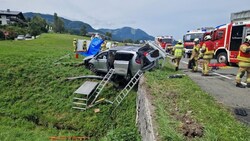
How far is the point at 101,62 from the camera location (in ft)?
38.1

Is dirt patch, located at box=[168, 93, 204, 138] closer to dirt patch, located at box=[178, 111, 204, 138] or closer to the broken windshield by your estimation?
dirt patch, located at box=[178, 111, 204, 138]

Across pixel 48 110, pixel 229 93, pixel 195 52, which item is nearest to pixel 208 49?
pixel 195 52

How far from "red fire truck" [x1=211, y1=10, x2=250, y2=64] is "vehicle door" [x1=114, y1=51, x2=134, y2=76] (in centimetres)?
745

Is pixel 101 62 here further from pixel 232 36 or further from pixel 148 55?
pixel 232 36

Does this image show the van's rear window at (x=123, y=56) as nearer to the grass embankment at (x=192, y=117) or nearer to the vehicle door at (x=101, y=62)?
the vehicle door at (x=101, y=62)

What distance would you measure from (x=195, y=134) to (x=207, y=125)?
1.63 feet

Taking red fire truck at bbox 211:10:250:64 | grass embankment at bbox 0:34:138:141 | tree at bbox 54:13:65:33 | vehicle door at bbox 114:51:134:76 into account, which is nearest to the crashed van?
vehicle door at bbox 114:51:134:76

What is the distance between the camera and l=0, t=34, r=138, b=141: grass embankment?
824cm

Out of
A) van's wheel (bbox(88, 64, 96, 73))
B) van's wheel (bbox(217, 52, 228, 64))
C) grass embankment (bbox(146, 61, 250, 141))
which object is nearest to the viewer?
grass embankment (bbox(146, 61, 250, 141))

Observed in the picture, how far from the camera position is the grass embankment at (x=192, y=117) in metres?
3.86

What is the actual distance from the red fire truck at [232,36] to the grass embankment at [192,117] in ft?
26.8

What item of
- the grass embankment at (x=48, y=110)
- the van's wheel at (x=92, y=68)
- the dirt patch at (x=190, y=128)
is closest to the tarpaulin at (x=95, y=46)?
the grass embankment at (x=48, y=110)

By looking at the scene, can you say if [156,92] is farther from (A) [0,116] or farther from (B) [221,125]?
(A) [0,116]

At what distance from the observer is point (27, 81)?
11.9 metres
